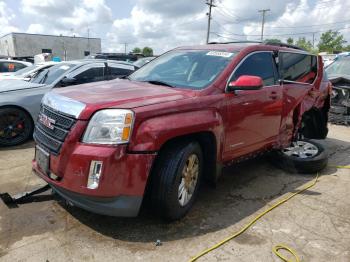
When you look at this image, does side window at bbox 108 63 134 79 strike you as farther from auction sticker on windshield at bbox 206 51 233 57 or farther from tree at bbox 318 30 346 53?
tree at bbox 318 30 346 53

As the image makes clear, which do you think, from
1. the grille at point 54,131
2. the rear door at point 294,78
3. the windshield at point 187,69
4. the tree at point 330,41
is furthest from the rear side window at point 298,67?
the tree at point 330,41

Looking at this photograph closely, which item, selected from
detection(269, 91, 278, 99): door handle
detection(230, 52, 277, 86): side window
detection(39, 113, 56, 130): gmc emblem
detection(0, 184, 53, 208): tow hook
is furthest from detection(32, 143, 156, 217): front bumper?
detection(269, 91, 278, 99): door handle

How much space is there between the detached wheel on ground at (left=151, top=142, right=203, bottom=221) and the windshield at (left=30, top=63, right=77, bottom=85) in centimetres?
439

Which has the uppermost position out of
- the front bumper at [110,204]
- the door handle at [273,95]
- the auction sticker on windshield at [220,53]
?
the auction sticker on windshield at [220,53]

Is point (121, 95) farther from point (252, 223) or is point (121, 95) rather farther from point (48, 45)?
point (48, 45)

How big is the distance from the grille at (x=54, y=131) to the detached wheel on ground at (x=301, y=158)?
3304mm

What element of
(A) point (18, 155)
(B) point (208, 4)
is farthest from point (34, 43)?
(A) point (18, 155)

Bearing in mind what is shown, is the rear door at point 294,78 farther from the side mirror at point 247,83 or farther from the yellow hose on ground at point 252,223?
the side mirror at point 247,83

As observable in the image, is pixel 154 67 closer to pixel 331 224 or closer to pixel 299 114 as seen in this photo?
pixel 299 114

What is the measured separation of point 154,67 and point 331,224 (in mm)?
2830

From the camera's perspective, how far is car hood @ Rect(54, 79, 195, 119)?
295cm

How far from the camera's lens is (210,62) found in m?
4.00

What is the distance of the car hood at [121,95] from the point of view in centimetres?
295

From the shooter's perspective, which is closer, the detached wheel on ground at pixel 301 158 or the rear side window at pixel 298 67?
the rear side window at pixel 298 67
